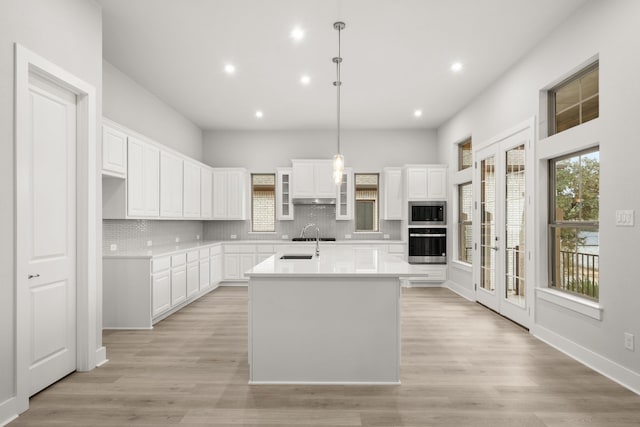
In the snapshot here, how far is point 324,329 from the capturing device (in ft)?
9.69

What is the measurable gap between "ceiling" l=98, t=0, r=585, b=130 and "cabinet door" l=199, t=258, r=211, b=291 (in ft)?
8.48

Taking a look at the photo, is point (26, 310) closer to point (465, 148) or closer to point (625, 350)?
point (625, 350)

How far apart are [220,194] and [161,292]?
3.02 m

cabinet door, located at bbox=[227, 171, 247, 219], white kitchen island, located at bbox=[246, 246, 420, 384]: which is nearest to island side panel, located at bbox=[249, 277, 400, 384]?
white kitchen island, located at bbox=[246, 246, 420, 384]

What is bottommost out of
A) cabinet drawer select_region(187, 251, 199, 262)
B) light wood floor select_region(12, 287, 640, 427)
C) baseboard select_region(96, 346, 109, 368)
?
light wood floor select_region(12, 287, 640, 427)

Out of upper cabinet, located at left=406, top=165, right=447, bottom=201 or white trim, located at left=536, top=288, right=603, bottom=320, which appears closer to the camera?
white trim, located at left=536, top=288, right=603, bottom=320

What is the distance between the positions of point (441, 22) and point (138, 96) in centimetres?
404

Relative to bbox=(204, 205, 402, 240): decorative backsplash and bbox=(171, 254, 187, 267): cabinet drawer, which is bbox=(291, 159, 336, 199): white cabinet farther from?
bbox=(171, 254, 187, 267): cabinet drawer

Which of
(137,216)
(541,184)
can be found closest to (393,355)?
(541,184)

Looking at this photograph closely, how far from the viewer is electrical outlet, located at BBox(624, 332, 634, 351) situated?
2.87 m

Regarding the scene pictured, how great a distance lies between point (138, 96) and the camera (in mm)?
5281

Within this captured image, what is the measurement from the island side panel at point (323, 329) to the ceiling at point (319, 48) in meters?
2.43

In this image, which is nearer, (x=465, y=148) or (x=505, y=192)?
(x=505, y=192)

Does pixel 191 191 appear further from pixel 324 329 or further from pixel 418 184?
pixel 324 329
